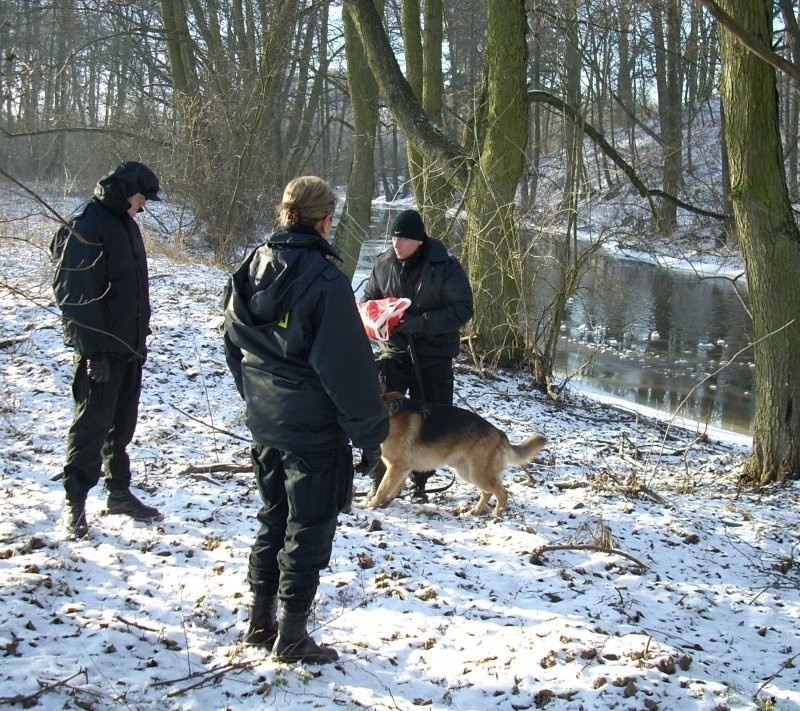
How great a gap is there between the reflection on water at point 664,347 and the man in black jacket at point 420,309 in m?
4.53

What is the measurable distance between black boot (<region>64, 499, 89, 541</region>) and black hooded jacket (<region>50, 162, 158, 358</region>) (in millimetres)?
953

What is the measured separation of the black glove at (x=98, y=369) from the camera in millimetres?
4406

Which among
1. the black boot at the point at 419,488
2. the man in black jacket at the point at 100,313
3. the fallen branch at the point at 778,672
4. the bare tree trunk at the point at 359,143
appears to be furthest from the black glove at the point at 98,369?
the bare tree trunk at the point at 359,143

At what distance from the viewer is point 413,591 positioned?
13.8 ft

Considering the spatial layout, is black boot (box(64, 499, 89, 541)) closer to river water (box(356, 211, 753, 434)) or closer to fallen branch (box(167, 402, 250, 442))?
fallen branch (box(167, 402, 250, 442))

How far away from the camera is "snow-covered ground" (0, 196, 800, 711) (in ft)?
10.6

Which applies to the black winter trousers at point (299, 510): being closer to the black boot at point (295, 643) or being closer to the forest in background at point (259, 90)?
Result: the black boot at point (295, 643)

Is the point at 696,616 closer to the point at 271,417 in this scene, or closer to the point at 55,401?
the point at 271,417

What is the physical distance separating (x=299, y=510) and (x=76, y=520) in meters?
2.05

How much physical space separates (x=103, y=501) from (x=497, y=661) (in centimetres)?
298

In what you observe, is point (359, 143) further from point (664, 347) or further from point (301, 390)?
point (301, 390)

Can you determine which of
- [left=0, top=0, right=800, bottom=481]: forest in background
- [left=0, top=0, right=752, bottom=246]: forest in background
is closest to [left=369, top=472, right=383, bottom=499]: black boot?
[left=0, top=0, right=800, bottom=481]: forest in background

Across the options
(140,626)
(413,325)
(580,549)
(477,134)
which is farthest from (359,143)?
(140,626)

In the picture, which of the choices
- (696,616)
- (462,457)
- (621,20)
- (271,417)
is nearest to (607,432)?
(462,457)
